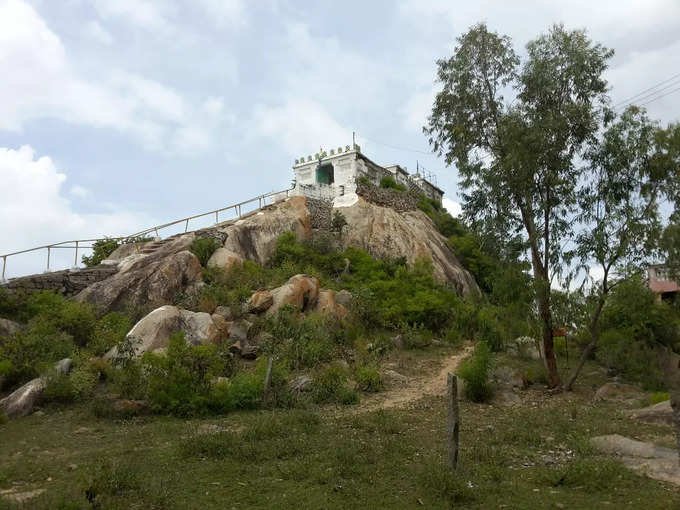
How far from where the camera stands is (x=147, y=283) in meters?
20.4

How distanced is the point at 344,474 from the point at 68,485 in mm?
3894

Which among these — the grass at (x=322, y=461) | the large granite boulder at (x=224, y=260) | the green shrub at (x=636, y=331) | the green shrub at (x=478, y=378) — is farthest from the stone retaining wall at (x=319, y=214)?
the grass at (x=322, y=461)

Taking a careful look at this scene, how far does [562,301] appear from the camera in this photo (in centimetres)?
1552

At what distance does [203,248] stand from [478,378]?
14569mm

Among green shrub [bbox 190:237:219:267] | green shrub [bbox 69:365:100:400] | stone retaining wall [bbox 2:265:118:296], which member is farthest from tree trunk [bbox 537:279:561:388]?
stone retaining wall [bbox 2:265:118:296]

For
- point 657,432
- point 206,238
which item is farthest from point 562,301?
point 206,238

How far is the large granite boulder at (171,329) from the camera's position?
15.9 meters

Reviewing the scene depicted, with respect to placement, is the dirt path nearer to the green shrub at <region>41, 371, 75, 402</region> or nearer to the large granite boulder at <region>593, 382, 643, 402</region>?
the large granite boulder at <region>593, 382, 643, 402</region>

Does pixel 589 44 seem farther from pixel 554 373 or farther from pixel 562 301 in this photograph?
pixel 554 373

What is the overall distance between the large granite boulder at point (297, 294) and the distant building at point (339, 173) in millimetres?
13478

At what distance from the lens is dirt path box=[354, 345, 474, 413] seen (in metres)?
13.6

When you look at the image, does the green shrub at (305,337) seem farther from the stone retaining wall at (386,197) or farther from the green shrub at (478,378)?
the stone retaining wall at (386,197)

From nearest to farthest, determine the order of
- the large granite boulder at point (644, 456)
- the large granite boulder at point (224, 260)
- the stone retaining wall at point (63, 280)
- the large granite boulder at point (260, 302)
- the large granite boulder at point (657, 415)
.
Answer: the large granite boulder at point (644, 456)
the large granite boulder at point (657, 415)
the large granite boulder at point (260, 302)
the stone retaining wall at point (63, 280)
the large granite boulder at point (224, 260)

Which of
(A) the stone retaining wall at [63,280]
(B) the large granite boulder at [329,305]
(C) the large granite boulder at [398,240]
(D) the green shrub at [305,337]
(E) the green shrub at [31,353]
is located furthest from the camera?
(C) the large granite boulder at [398,240]
